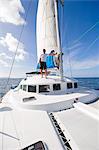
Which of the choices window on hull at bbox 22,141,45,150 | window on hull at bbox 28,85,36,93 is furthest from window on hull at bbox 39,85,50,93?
window on hull at bbox 22,141,45,150

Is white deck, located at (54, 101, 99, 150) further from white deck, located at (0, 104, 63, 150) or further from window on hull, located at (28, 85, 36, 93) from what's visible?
window on hull, located at (28, 85, 36, 93)

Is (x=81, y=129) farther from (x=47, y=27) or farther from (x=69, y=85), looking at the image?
(x=47, y=27)

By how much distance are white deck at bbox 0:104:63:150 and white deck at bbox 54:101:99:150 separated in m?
0.29

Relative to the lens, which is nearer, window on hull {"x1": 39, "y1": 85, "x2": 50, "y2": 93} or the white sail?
window on hull {"x1": 39, "y1": 85, "x2": 50, "y2": 93}

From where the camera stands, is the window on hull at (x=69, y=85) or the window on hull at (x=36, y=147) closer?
Result: the window on hull at (x=36, y=147)

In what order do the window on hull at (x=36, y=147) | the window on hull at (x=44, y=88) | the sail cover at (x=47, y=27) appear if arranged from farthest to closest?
the sail cover at (x=47, y=27)
the window on hull at (x=44, y=88)
the window on hull at (x=36, y=147)

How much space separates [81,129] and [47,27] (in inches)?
303

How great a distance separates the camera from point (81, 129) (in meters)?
2.88

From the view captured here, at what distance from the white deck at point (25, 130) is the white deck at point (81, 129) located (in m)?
0.29

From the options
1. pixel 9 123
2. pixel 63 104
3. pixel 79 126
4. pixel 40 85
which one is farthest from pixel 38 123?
pixel 40 85

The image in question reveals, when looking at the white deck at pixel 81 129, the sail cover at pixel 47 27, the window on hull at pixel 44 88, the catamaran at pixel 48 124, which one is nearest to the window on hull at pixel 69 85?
the catamaran at pixel 48 124

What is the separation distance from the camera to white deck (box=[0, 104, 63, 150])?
2379 mm

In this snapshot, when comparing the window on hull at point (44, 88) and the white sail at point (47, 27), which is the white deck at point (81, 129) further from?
the white sail at point (47, 27)

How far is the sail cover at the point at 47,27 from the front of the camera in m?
8.69
